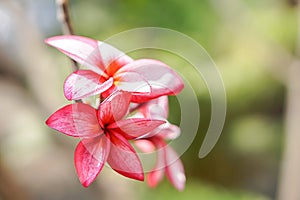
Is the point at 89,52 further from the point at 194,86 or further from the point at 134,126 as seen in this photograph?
the point at 194,86

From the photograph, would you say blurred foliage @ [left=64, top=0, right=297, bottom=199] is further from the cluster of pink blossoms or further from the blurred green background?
the cluster of pink blossoms

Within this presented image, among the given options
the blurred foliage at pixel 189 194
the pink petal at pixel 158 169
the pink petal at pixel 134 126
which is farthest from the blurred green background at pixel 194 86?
the pink petal at pixel 134 126

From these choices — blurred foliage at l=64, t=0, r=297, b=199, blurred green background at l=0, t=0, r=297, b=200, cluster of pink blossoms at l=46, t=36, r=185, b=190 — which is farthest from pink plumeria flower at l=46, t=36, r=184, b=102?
blurred foliage at l=64, t=0, r=297, b=199

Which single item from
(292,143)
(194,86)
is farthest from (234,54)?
(292,143)

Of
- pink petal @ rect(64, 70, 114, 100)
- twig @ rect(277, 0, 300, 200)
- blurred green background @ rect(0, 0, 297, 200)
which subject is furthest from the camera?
blurred green background @ rect(0, 0, 297, 200)

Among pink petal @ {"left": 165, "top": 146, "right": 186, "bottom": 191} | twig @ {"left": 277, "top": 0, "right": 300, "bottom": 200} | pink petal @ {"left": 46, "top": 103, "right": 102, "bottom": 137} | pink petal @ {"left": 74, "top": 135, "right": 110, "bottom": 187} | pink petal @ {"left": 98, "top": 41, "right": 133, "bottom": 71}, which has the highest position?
twig @ {"left": 277, "top": 0, "right": 300, "bottom": 200}

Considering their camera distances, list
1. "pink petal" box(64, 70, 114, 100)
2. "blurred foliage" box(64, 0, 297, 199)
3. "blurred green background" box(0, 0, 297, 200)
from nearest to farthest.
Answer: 1. "pink petal" box(64, 70, 114, 100)
2. "blurred green background" box(0, 0, 297, 200)
3. "blurred foliage" box(64, 0, 297, 199)
